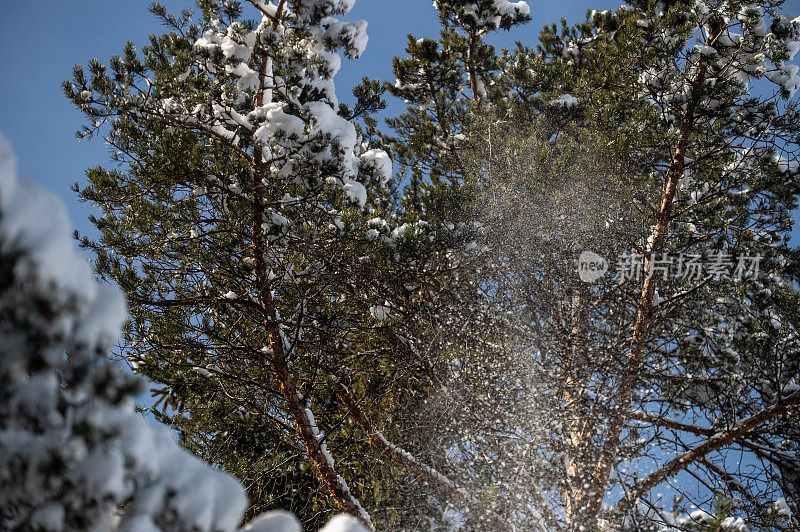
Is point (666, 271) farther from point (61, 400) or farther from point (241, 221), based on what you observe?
point (61, 400)

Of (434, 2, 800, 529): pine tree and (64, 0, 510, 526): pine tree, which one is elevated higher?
(434, 2, 800, 529): pine tree

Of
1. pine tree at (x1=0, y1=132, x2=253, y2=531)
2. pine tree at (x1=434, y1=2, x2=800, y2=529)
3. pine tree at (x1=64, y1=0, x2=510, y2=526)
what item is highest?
pine tree at (x1=434, y1=2, x2=800, y2=529)

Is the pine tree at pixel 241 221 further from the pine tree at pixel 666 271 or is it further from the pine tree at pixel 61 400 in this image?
the pine tree at pixel 61 400

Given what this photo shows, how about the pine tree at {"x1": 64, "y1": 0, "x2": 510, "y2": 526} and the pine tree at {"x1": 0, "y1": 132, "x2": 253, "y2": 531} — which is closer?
the pine tree at {"x1": 0, "y1": 132, "x2": 253, "y2": 531}

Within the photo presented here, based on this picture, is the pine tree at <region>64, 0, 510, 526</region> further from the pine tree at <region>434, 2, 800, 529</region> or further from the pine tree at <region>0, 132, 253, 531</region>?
the pine tree at <region>0, 132, 253, 531</region>

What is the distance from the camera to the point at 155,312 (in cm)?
462

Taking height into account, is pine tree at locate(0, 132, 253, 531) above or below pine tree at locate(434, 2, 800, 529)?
below

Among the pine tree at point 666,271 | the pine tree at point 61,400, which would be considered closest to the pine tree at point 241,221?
the pine tree at point 666,271

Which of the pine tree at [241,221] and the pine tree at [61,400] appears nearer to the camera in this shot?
the pine tree at [61,400]

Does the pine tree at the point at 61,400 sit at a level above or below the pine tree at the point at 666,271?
below

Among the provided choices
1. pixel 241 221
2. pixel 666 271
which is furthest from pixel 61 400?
pixel 666 271

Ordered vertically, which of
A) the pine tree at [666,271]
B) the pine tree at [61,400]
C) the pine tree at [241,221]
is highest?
the pine tree at [666,271]

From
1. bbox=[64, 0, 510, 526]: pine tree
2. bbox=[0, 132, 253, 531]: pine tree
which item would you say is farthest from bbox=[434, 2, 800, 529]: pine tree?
bbox=[0, 132, 253, 531]: pine tree

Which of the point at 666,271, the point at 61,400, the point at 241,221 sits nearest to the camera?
the point at 61,400
